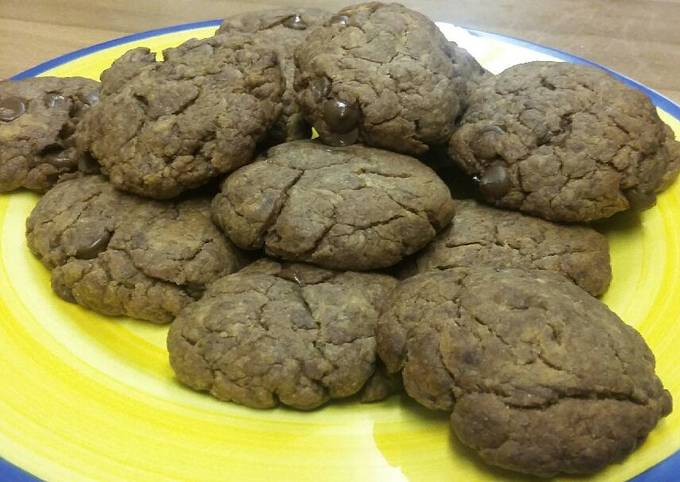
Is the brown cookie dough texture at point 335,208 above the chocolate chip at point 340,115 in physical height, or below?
below

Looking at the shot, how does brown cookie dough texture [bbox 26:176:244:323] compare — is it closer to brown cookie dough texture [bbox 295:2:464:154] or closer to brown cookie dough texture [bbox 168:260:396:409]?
brown cookie dough texture [bbox 168:260:396:409]

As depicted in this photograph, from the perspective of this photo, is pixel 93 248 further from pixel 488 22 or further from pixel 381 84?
pixel 488 22

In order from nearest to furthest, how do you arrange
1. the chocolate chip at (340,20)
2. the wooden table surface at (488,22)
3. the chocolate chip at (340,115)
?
the chocolate chip at (340,115)
the chocolate chip at (340,20)
the wooden table surface at (488,22)

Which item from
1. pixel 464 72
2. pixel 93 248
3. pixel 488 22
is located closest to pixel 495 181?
pixel 464 72

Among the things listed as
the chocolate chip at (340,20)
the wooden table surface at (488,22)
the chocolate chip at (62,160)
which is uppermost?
the chocolate chip at (340,20)

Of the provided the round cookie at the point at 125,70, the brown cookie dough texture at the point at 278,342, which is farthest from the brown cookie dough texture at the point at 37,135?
the brown cookie dough texture at the point at 278,342

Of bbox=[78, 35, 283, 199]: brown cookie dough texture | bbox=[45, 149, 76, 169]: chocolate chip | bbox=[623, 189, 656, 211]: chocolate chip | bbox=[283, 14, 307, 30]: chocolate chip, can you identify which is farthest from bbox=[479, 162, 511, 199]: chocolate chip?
bbox=[45, 149, 76, 169]: chocolate chip

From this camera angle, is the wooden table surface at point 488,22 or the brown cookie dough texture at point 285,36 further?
the wooden table surface at point 488,22

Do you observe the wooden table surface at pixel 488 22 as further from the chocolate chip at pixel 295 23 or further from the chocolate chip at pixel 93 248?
the chocolate chip at pixel 93 248
